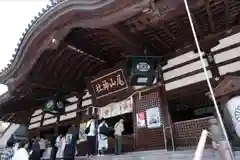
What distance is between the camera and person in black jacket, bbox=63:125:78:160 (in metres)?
8.06

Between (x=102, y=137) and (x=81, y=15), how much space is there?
13.4 ft

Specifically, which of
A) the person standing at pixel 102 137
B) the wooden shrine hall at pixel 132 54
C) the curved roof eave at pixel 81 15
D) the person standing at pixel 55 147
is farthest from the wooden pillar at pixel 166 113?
the person standing at pixel 55 147

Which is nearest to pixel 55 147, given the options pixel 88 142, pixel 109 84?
pixel 88 142

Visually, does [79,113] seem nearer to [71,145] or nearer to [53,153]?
[71,145]

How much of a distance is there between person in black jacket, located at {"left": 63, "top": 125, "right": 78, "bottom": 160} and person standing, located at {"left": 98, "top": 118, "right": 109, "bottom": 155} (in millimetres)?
1040

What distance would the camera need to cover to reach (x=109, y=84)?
26.4 feet

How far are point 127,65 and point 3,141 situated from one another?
10.2 meters

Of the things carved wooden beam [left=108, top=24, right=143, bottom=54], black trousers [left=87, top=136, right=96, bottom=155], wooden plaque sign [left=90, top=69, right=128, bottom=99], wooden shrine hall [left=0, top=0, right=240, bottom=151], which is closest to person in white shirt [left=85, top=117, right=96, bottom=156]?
black trousers [left=87, top=136, right=96, bottom=155]

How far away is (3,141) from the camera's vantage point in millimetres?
13695

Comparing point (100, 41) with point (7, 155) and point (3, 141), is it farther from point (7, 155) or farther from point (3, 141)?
point (3, 141)

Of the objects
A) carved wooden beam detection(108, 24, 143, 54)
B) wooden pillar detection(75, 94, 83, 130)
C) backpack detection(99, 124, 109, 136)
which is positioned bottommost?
backpack detection(99, 124, 109, 136)

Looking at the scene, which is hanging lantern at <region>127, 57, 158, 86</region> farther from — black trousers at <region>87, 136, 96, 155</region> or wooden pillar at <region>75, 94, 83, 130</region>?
wooden pillar at <region>75, 94, 83, 130</region>

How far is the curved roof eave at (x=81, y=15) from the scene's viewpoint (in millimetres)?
4754

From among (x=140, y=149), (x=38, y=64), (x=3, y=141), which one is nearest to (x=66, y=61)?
(x=38, y=64)
